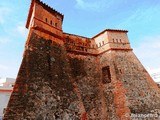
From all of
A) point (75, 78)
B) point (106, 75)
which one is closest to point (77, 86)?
point (75, 78)

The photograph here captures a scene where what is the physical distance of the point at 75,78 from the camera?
448 inches

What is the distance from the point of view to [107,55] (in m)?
13.2

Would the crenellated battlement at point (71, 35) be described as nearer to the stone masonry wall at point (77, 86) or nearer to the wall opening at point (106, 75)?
the stone masonry wall at point (77, 86)

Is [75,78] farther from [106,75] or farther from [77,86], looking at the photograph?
[106,75]

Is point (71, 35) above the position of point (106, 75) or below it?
above

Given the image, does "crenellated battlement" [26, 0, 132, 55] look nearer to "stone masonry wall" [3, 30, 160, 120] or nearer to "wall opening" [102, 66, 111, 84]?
"stone masonry wall" [3, 30, 160, 120]

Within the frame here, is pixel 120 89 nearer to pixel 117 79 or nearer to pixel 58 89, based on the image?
pixel 117 79

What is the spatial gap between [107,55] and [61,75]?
5504 mm

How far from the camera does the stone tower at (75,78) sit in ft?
24.6

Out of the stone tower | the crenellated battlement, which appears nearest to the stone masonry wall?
the stone tower

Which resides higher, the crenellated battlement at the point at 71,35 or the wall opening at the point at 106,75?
the crenellated battlement at the point at 71,35

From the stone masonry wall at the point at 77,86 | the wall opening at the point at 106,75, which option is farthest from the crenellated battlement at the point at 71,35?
the wall opening at the point at 106,75

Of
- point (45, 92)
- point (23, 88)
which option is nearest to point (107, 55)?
point (45, 92)

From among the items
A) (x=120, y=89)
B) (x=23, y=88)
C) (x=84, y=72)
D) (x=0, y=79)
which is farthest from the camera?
(x=0, y=79)
